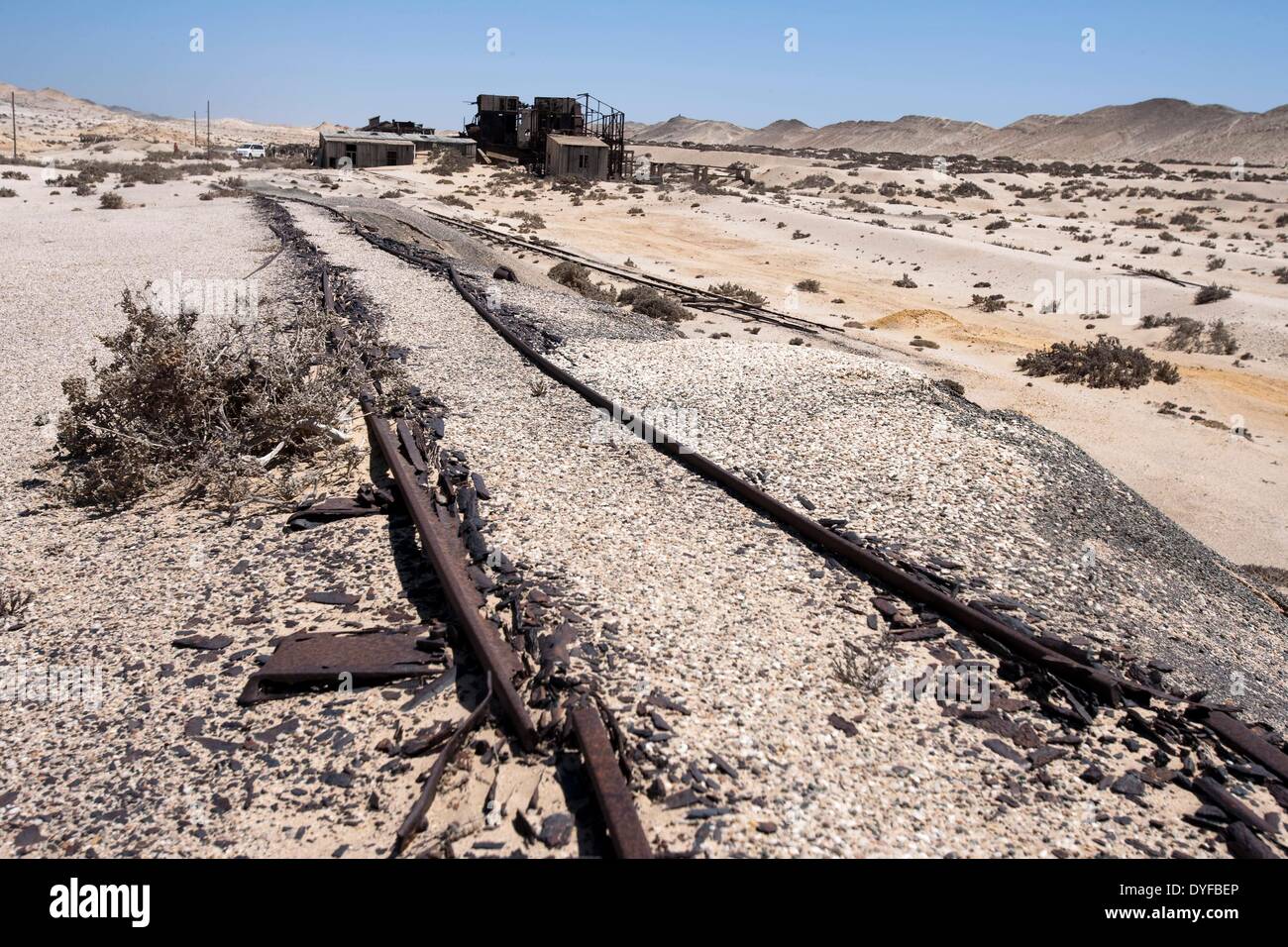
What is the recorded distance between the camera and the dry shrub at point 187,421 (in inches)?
272

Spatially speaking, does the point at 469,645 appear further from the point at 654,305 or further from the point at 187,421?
the point at 654,305

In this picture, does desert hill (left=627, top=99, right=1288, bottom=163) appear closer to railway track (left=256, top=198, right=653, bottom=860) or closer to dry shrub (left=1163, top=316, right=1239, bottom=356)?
dry shrub (left=1163, top=316, right=1239, bottom=356)

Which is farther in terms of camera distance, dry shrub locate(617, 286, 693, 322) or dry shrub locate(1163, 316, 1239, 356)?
dry shrub locate(1163, 316, 1239, 356)

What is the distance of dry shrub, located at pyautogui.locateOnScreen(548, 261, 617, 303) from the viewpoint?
19.1 m

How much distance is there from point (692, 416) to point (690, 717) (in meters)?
5.53

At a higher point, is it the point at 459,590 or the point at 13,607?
the point at 459,590

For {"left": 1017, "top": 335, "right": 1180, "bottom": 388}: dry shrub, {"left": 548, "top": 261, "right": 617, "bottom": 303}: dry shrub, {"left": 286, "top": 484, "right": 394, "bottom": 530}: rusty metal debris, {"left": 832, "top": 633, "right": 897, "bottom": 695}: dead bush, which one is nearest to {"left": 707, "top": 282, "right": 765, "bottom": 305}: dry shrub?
{"left": 548, "top": 261, "right": 617, "bottom": 303}: dry shrub

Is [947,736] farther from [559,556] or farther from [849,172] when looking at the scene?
[849,172]

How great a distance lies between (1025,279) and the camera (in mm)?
27750

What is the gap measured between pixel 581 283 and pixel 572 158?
37125 millimetres

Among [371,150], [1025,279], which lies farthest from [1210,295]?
[371,150]

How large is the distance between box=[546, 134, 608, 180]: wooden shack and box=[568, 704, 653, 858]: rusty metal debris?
174 ft

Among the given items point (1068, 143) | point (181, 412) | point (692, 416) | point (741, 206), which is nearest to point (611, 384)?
point (692, 416)
